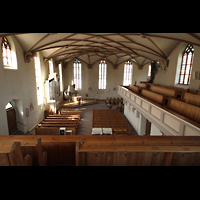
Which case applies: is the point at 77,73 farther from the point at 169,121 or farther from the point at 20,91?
the point at 169,121

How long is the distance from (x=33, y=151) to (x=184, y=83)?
1130 cm

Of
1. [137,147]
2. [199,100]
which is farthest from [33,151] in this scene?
[199,100]

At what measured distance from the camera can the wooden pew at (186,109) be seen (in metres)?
4.39

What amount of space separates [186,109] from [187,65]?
6502mm

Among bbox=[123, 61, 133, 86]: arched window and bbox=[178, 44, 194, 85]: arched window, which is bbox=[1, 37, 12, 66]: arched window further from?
bbox=[123, 61, 133, 86]: arched window

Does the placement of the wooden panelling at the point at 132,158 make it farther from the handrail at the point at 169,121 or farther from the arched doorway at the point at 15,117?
the arched doorway at the point at 15,117

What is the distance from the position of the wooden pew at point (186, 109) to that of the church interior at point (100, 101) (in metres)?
0.04

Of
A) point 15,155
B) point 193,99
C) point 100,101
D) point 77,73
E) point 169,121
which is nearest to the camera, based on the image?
point 15,155

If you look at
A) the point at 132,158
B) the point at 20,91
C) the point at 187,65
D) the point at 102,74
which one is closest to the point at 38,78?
the point at 20,91

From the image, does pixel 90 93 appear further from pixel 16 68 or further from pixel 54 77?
pixel 16 68

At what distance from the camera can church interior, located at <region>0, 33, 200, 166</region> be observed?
1.75 meters

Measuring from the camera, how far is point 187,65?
9.59 meters

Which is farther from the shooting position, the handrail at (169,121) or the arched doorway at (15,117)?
the arched doorway at (15,117)

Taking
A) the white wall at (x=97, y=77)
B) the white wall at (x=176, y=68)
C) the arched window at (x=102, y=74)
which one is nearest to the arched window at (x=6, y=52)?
the white wall at (x=176, y=68)
